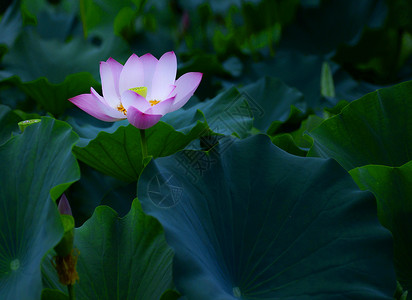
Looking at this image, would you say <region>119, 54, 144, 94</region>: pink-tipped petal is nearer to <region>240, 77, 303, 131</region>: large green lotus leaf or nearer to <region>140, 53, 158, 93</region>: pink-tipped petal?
<region>140, 53, 158, 93</region>: pink-tipped petal

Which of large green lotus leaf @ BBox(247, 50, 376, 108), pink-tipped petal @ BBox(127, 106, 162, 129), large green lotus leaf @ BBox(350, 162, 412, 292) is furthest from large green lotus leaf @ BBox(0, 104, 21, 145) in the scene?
large green lotus leaf @ BBox(247, 50, 376, 108)

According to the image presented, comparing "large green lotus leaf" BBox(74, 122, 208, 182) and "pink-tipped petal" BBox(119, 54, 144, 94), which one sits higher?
"pink-tipped petal" BBox(119, 54, 144, 94)

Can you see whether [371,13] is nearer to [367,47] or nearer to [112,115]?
[367,47]

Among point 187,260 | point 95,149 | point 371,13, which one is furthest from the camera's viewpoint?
point 371,13

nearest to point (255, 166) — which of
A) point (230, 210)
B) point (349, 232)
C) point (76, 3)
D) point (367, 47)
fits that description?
point (230, 210)

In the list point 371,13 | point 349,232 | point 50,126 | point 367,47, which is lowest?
point 367,47

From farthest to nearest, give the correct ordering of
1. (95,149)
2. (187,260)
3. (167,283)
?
(95,149) → (167,283) → (187,260)
